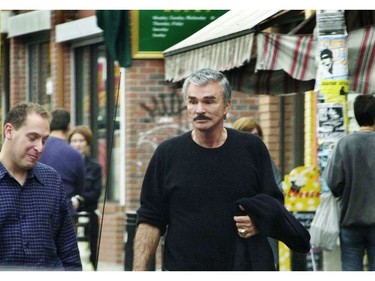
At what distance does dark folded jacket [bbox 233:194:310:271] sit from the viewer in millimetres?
6250

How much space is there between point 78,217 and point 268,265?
8.05 m

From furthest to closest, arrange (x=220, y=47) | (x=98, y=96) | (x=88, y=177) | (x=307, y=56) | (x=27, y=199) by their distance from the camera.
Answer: (x=98, y=96)
(x=88, y=177)
(x=220, y=47)
(x=307, y=56)
(x=27, y=199)

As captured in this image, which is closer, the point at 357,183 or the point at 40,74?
the point at 357,183

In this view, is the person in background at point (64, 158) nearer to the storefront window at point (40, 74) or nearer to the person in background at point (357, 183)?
the person in background at point (357, 183)

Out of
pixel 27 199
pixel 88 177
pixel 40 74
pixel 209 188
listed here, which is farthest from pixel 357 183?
pixel 40 74

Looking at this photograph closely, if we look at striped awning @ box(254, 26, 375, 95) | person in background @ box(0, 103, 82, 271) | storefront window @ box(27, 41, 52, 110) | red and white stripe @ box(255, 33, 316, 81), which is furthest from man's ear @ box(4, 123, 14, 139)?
storefront window @ box(27, 41, 52, 110)

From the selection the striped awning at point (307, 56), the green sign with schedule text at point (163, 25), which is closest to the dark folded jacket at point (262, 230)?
the striped awning at point (307, 56)

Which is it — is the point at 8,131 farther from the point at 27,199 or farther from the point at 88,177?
the point at 88,177

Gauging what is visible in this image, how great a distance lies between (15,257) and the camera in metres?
6.01

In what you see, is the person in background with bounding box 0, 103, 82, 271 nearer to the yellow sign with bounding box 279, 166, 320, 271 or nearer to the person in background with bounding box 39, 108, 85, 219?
the person in background with bounding box 39, 108, 85, 219

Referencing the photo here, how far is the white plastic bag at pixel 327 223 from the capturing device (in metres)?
10.4

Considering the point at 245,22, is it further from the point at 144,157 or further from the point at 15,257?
the point at 144,157

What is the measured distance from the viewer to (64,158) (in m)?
11.6

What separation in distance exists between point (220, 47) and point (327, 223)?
1579 mm
